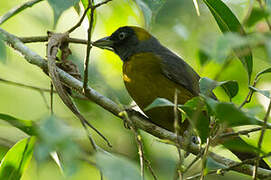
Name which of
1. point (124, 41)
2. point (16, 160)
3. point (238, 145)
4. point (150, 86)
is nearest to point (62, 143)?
point (238, 145)

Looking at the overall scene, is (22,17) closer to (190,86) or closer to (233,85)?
(190,86)

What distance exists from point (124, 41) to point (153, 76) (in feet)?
2.95

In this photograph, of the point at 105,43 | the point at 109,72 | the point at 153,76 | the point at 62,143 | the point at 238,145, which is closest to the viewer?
the point at 62,143

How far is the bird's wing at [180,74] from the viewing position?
4844mm

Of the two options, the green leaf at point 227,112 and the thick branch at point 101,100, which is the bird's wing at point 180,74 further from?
the green leaf at point 227,112

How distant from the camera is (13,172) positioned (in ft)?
10.0

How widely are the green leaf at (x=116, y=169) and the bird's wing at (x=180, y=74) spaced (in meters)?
3.14

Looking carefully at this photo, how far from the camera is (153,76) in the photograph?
4.71 meters

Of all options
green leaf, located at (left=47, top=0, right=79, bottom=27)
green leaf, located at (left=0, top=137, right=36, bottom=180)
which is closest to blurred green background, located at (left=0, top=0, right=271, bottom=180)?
green leaf, located at (left=0, top=137, right=36, bottom=180)

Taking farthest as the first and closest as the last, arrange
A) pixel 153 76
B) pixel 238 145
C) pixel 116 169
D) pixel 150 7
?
pixel 153 76 < pixel 150 7 < pixel 238 145 < pixel 116 169

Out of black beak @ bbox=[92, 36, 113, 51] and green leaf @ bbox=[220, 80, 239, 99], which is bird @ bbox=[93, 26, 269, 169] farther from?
green leaf @ bbox=[220, 80, 239, 99]

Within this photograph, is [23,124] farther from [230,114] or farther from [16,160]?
[230,114]

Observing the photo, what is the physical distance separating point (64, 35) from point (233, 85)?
159cm

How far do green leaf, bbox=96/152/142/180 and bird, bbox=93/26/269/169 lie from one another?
2647 millimetres
